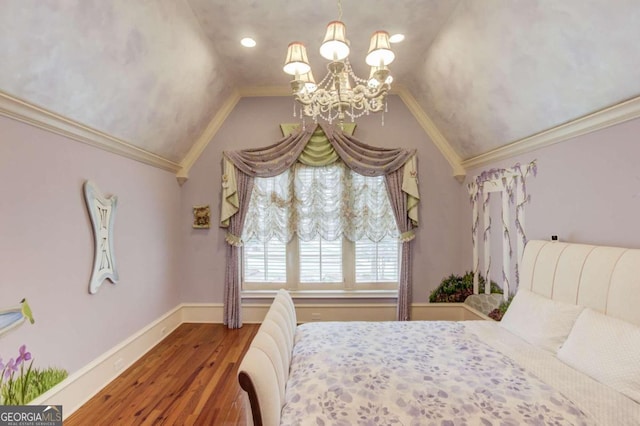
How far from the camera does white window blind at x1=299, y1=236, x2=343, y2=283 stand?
4.06 meters

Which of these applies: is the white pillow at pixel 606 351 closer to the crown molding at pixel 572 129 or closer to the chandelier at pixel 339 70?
the crown molding at pixel 572 129

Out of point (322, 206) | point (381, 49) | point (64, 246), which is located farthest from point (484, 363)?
point (64, 246)

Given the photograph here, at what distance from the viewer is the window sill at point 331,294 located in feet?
13.2

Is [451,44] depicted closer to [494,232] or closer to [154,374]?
[494,232]

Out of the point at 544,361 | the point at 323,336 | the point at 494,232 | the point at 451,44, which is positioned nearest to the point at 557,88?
the point at 451,44

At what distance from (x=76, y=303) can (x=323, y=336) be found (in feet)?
6.37

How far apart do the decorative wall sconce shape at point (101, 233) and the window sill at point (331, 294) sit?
1.76m

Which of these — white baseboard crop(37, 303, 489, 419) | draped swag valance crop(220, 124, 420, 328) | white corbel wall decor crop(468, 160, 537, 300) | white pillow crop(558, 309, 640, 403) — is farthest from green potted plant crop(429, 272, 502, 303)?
white pillow crop(558, 309, 640, 403)

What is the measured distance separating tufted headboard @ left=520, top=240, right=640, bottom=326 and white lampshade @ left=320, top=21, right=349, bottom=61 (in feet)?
6.85

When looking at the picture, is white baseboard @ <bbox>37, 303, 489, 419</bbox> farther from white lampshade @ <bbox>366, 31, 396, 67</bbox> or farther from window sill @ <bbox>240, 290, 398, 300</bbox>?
white lampshade @ <bbox>366, 31, 396, 67</bbox>

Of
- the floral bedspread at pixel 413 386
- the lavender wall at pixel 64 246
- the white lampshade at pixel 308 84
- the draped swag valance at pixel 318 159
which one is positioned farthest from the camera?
the draped swag valance at pixel 318 159

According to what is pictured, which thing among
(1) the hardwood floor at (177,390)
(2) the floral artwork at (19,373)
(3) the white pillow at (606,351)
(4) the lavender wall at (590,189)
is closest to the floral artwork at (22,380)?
(2) the floral artwork at (19,373)

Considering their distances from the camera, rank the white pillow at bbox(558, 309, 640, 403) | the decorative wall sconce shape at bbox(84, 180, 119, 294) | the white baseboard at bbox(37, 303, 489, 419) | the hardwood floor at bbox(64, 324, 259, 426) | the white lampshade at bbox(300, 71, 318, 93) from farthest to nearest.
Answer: the white baseboard at bbox(37, 303, 489, 419)
the decorative wall sconce shape at bbox(84, 180, 119, 294)
the hardwood floor at bbox(64, 324, 259, 426)
the white lampshade at bbox(300, 71, 318, 93)
the white pillow at bbox(558, 309, 640, 403)

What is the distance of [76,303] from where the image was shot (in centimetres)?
229
